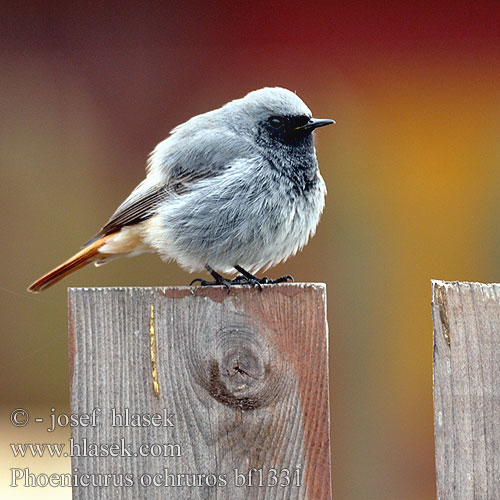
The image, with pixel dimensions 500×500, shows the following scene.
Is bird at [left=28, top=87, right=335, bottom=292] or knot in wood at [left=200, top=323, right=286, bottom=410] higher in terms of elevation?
bird at [left=28, top=87, right=335, bottom=292]

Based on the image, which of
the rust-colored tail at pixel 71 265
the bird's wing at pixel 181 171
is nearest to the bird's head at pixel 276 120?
the bird's wing at pixel 181 171

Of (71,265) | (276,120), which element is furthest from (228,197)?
(71,265)

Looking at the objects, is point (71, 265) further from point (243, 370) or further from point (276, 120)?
point (243, 370)

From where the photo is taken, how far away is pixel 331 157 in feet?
21.6

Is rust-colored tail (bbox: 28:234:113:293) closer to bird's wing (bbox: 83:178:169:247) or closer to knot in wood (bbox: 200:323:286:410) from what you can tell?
bird's wing (bbox: 83:178:169:247)

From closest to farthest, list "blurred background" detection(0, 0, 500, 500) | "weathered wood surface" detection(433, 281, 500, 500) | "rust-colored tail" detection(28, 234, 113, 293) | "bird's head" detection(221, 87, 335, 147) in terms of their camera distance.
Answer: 1. "weathered wood surface" detection(433, 281, 500, 500)
2. "rust-colored tail" detection(28, 234, 113, 293)
3. "bird's head" detection(221, 87, 335, 147)
4. "blurred background" detection(0, 0, 500, 500)

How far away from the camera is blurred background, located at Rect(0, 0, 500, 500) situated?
20.6ft

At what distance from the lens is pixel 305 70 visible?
680 cm

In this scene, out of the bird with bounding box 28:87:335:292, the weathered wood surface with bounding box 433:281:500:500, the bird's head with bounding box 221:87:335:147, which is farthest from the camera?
the bird's head with bounding box 221:87:335:147

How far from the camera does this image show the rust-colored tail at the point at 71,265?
4.05 metres

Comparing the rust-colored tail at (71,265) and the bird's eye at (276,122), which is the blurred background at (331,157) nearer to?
the bird's eye at (276,122)

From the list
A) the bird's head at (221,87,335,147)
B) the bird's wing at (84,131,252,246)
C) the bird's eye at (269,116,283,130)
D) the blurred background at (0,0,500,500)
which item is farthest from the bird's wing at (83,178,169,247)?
the blurred background at (0,0,500,500)

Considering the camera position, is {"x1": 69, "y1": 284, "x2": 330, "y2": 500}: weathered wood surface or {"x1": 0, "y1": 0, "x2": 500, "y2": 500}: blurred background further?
{"x1": 0, "y1": 0, "x2": 500, "y2": 500}: blurred background

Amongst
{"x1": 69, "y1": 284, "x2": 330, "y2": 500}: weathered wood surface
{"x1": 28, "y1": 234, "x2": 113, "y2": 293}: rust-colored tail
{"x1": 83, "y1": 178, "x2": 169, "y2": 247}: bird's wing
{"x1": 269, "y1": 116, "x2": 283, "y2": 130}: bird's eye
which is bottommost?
{"x1": 69, "y1": 284, "x2": 330, "y2": 500}: weathered wood surface
